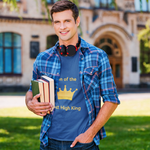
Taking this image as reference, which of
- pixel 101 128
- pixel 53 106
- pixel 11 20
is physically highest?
pixel 11 20

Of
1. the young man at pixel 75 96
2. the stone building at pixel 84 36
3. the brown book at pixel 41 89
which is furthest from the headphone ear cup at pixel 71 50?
the stone building at pixel 84 36

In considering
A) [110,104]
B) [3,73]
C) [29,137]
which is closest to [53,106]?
[110,104]

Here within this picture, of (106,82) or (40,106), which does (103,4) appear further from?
(40,106)

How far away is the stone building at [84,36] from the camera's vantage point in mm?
21656

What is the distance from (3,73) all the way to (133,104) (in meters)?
11.7

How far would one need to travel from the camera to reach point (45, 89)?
2.17 metres

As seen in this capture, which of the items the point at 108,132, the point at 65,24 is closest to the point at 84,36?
the point at 108,132

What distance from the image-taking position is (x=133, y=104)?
13453mm

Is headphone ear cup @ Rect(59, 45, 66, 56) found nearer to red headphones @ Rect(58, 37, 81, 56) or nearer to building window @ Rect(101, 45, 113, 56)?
red headphones @ Rect(58, 37, 81, 56)

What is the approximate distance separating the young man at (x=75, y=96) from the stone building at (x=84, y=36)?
17995mm

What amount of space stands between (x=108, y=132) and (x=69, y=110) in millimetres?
5338

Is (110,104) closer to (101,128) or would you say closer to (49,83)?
(101,128)

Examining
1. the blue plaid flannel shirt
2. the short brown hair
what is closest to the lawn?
the blue plaid flannel shirt

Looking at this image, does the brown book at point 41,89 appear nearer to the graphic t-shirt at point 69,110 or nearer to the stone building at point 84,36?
the graphic t-shirt at point 69,110
